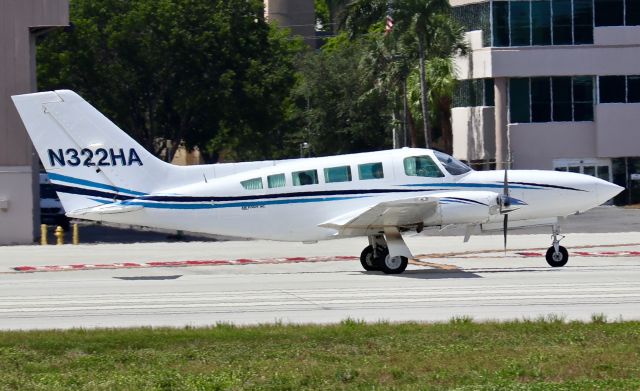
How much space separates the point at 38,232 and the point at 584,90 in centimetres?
3232

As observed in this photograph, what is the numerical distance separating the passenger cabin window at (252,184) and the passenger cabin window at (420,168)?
3.11 metres

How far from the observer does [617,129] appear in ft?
202

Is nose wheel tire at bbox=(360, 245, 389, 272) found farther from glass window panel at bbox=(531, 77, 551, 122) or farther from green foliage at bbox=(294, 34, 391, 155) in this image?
green foliage at bbox=(294, 34, 391, 155)

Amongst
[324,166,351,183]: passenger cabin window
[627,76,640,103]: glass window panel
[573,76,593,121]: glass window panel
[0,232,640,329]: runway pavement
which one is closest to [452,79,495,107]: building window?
[573,76,593,121]: glass window panel

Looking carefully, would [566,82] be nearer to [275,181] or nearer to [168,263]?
[168,263]

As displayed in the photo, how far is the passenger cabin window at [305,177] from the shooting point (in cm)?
2455

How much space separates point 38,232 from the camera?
4131 centimetres

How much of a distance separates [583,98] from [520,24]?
5.24m

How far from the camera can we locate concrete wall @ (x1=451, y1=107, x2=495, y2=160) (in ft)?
208

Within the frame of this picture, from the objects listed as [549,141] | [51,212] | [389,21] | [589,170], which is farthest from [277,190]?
[589,170]

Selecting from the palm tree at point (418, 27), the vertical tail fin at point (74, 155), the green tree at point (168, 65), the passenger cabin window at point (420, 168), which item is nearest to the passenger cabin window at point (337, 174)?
the passenger cabin window at point (420, 168)

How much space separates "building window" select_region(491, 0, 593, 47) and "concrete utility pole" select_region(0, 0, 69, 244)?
2864 centimetres

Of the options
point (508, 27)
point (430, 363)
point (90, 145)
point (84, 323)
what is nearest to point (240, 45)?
point (508, 27)

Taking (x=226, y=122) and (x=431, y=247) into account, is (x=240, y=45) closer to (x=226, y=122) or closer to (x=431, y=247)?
(x=226, y=122)
